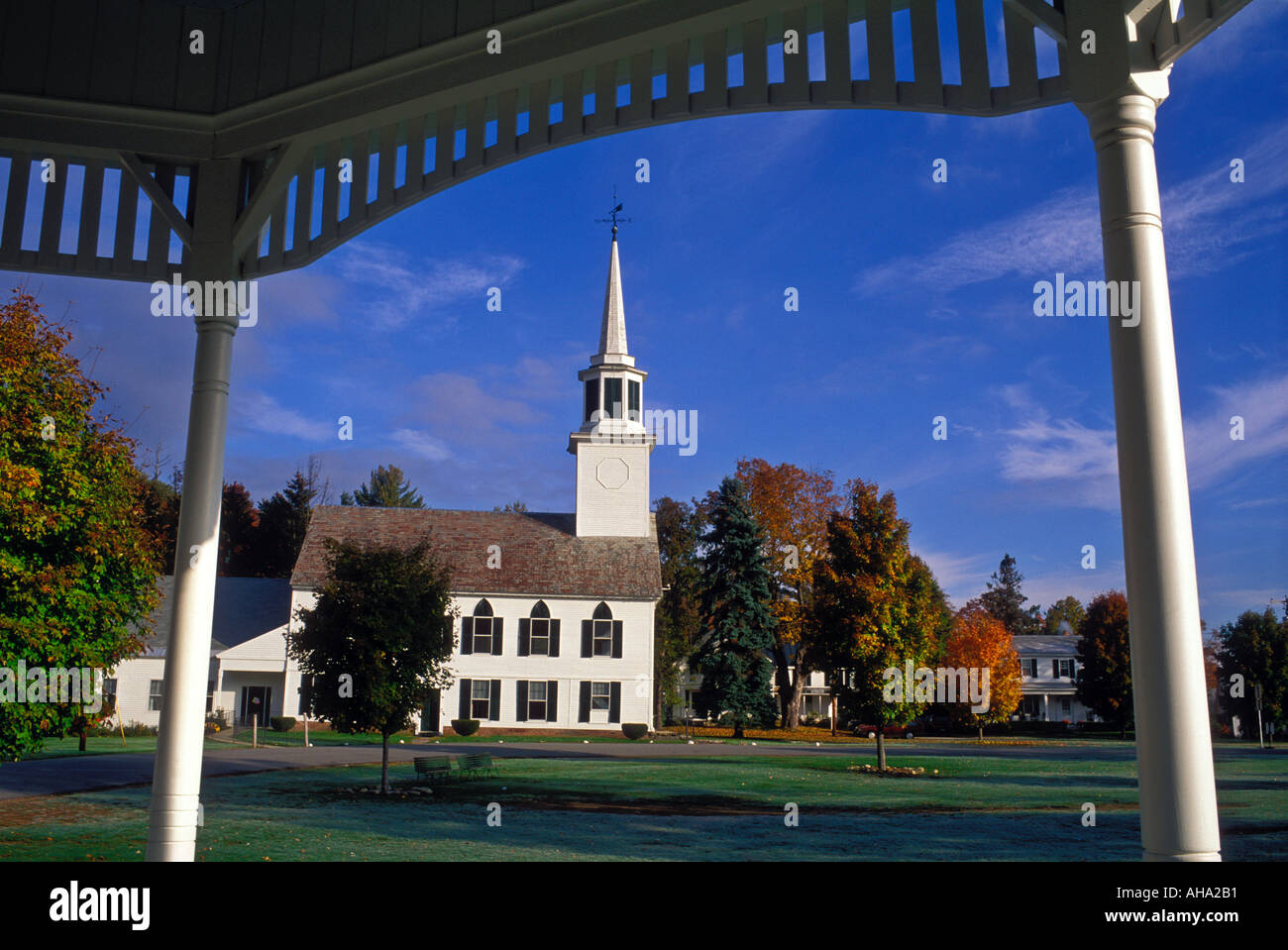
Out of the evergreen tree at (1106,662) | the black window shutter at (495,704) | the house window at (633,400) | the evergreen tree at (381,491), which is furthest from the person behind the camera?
the evergreen tree at (381,491)

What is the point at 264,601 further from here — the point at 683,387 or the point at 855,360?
the point at 855,360

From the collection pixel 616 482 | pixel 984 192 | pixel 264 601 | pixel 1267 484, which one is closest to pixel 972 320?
pixel 984 192

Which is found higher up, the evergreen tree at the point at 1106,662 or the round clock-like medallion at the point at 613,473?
the round clock-like medallion at the point at 613,473

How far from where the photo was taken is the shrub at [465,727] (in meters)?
29.0

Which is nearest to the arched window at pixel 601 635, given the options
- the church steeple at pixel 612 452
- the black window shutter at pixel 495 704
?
the black window shutter at pixel 495 704

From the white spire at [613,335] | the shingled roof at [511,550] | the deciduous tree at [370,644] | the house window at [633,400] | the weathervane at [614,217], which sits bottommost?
the deciduous tree at [370,644]

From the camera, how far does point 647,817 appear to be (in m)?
13.2

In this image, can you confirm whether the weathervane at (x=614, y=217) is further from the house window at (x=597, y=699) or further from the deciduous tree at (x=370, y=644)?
the deciduous tree at (x=370, y=644)

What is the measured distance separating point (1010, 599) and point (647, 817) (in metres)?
56.4

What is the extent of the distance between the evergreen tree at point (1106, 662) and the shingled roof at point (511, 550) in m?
15.0

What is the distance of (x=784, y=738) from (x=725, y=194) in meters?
36.5

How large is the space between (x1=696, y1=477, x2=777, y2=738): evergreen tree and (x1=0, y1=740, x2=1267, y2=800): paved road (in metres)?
4.43

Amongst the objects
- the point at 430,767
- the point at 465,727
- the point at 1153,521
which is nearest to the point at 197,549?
the point at 1153,521

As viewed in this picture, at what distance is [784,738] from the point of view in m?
29.5
